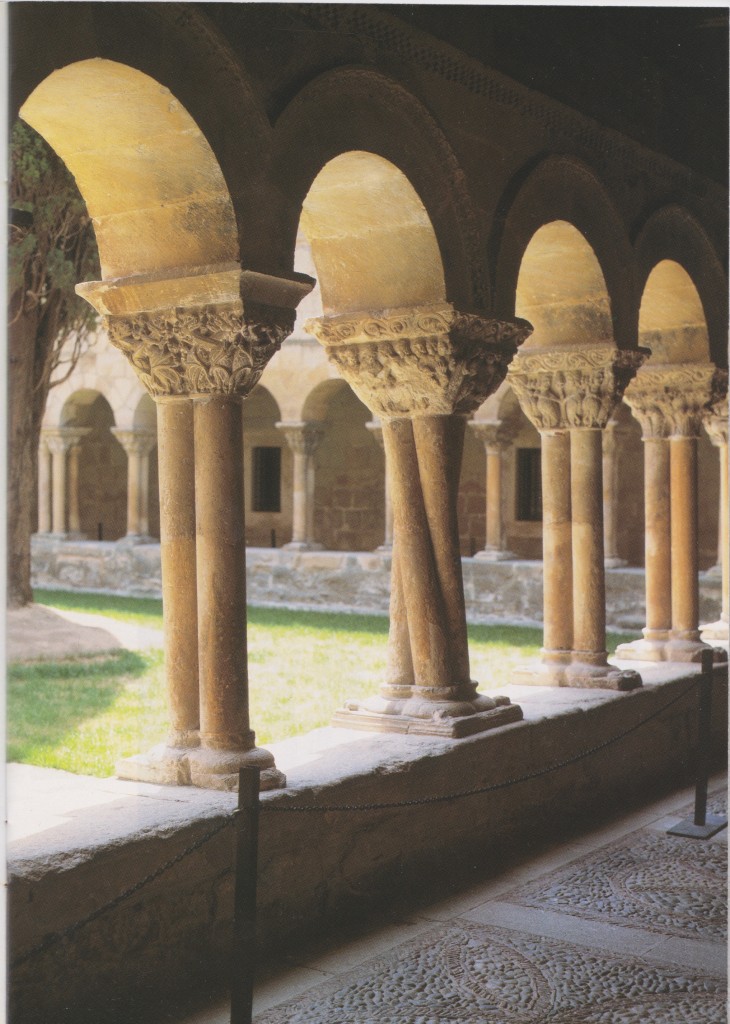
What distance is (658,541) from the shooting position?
7.99m

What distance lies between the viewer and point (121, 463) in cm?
2184

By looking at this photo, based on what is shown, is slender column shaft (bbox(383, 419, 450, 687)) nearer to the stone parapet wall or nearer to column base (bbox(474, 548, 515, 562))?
the stone parapet wall

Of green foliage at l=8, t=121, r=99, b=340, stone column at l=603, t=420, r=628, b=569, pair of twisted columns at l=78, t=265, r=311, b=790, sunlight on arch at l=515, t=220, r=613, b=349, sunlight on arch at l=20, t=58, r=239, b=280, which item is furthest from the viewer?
stone column at l=603, t=420, r=628, b=569

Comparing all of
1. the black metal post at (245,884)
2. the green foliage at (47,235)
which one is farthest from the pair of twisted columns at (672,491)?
the green foliage at (47,235)

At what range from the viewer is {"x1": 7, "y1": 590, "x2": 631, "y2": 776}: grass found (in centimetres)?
715

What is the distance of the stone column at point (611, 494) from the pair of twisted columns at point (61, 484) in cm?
821

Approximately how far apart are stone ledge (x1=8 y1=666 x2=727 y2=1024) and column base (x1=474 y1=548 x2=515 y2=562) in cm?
846

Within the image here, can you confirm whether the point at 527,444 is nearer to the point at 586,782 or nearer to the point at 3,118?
the point at 586,782

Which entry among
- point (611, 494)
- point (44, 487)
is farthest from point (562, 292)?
point (44, 487)

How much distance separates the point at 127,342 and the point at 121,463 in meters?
17.7

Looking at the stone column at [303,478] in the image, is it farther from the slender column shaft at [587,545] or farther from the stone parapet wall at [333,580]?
the slender column shaft at [587,545]

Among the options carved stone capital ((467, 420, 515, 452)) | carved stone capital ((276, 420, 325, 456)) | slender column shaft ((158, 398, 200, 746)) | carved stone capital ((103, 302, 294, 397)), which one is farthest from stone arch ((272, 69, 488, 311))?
carved stone capital ((276, 420, 325, 456))

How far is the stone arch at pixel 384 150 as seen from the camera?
443 centimetres

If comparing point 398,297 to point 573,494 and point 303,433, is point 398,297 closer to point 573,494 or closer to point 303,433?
point 573,494
